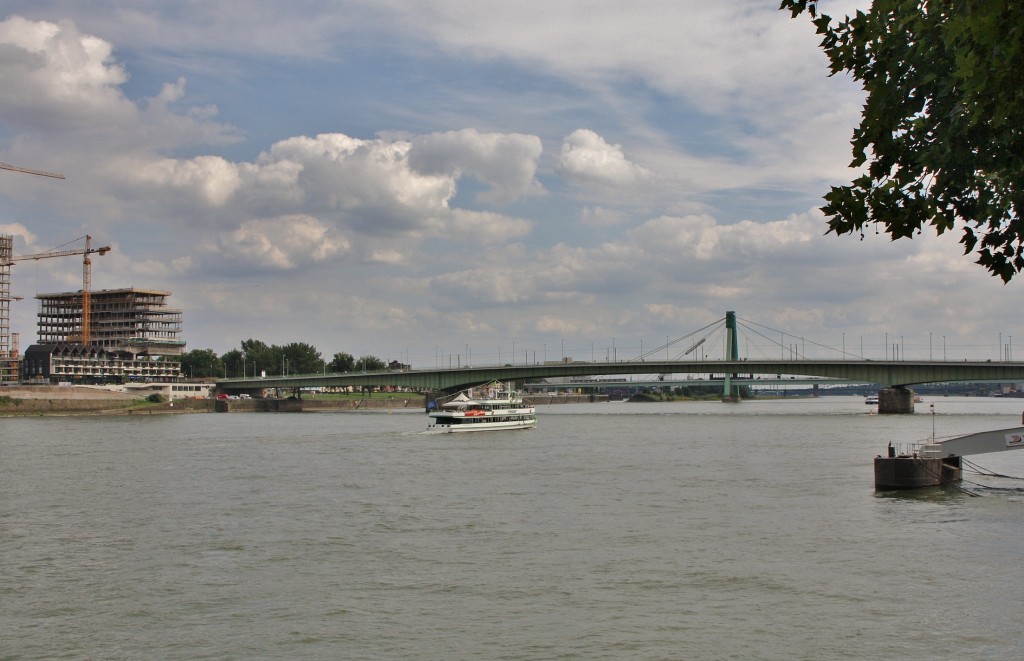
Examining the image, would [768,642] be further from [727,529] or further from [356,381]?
[356,381]

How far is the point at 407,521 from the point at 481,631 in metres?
14.5

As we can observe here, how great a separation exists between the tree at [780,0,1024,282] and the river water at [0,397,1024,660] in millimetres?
10198

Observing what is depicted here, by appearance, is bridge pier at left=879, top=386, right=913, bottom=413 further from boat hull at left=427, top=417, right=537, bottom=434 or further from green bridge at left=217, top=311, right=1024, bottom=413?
boat hull at left=427, top=417, right=537, bottom=434

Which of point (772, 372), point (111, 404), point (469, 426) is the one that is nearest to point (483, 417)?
point (469, 426)

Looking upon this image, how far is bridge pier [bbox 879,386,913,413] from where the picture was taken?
423 feet

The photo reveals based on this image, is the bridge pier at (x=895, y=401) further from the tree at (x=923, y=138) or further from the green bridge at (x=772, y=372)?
the tree at (x=923, y=138)

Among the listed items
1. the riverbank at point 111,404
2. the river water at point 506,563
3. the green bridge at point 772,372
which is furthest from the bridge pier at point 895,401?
the riverbank at point 111,404

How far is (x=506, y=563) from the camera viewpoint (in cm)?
2658

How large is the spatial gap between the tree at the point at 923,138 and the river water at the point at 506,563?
10.2 meters

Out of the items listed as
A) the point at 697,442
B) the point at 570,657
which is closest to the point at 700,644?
the point at 570,657

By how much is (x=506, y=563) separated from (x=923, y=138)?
17785 millimetres

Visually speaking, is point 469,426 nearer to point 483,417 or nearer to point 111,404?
point 483,417

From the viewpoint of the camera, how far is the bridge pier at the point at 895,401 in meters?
129

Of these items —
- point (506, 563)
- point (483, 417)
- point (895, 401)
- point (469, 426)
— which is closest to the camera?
point (506, 563)
